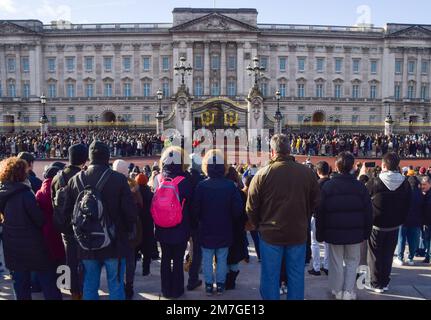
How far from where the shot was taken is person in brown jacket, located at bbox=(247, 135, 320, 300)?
574 cm

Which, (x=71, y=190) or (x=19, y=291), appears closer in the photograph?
(x=71, y=190)

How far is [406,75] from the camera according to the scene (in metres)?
69.1

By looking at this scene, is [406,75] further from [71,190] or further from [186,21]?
[71,190]

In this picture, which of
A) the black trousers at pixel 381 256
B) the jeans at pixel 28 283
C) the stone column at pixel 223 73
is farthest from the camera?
the stone column at pixel 223 73

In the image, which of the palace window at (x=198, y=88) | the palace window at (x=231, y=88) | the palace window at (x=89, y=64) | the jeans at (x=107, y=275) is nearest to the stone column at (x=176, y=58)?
the palace window at (x=198, y=88)

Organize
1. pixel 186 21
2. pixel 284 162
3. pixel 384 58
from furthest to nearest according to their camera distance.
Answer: pixel 384 58, pixel 186 21, pixel 284 162

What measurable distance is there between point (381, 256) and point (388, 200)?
3.29ft

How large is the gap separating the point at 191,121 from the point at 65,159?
1582cm

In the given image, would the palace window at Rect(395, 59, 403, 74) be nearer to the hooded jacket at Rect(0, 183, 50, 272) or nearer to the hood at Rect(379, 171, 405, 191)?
the hood at Rect(379, 171, 405, 191)

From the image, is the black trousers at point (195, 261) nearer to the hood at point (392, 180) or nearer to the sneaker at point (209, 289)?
the sneaker at point (209, 289)

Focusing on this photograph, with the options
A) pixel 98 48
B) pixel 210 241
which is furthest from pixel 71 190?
pixel 98 48

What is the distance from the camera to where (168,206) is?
6.77 m

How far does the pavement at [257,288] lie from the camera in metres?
6.90

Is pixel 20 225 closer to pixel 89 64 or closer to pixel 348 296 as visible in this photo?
pixel 348 296
